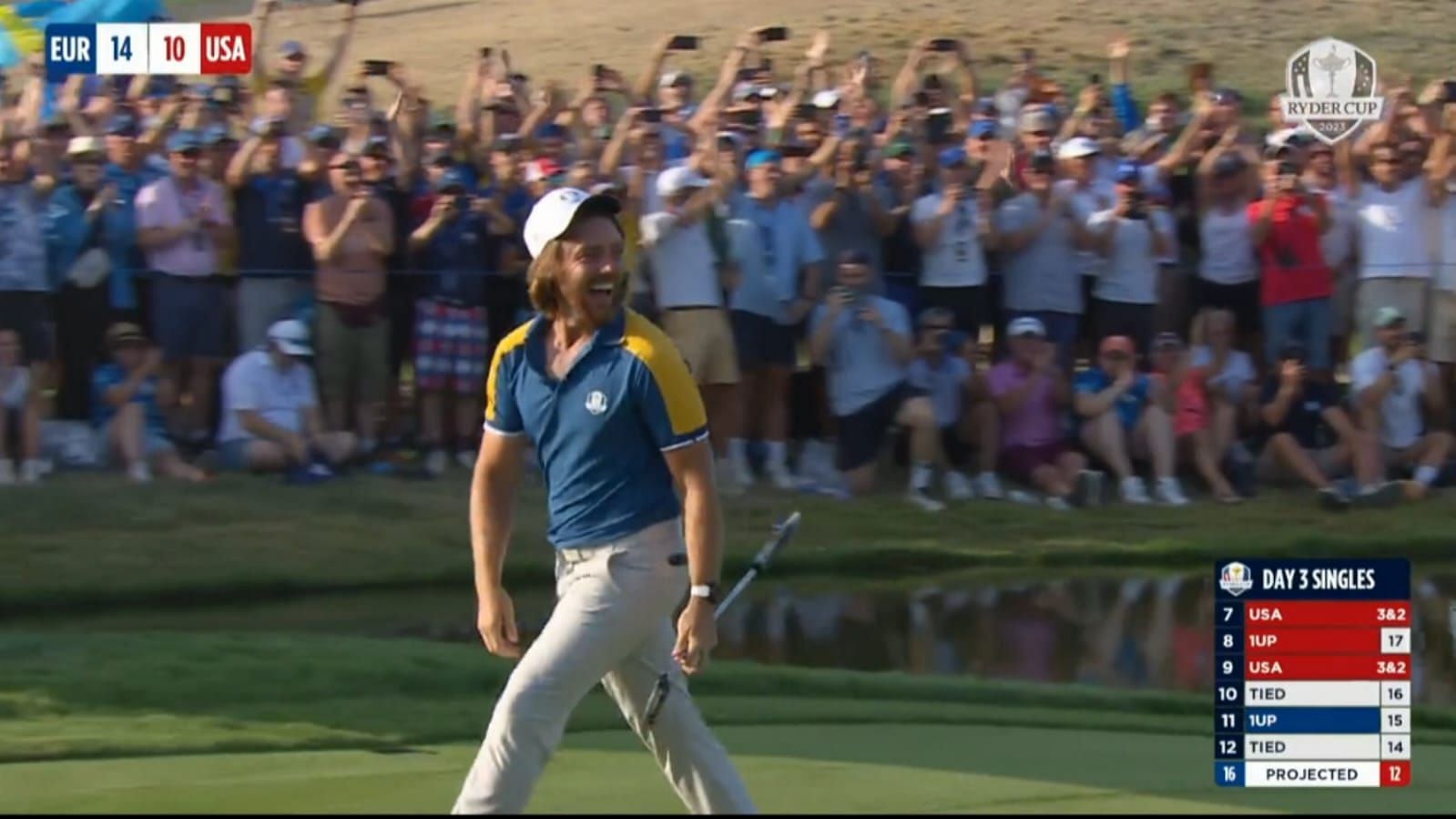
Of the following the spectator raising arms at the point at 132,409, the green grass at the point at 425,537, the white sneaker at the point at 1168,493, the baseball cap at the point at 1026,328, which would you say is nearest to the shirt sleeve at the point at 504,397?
the green grass at the point at 425,537

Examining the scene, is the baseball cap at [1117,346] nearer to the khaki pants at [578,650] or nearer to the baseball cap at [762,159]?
the baseball cap at [762,159]

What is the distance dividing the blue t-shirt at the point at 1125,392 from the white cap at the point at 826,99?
2429 millimetres

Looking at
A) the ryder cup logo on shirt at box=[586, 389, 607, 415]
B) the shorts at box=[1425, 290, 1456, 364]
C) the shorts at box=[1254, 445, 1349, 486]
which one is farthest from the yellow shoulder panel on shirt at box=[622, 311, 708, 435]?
the shorts at box=[1425, 290, 1456, 364]

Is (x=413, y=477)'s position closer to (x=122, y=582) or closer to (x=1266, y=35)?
(x=122, y=582)

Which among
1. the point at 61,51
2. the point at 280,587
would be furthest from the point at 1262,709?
the point at 61,51

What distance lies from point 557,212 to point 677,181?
790 cm

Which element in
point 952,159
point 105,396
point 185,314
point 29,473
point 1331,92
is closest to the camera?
point 29,473

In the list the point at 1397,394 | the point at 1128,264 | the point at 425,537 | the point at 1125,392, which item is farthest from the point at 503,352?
the point at 1397,394

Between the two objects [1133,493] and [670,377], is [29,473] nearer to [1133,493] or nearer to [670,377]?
[1133,493]

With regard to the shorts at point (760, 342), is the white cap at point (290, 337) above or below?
above

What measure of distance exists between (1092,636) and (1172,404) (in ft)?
10.9

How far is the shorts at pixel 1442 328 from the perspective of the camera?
16.1 meters

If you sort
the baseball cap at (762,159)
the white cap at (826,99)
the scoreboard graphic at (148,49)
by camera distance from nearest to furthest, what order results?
the baseball cap at (762,159), the white cap at (826,99), the scoreboard graphic at (148,49)

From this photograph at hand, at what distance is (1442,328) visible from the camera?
16.1 m
